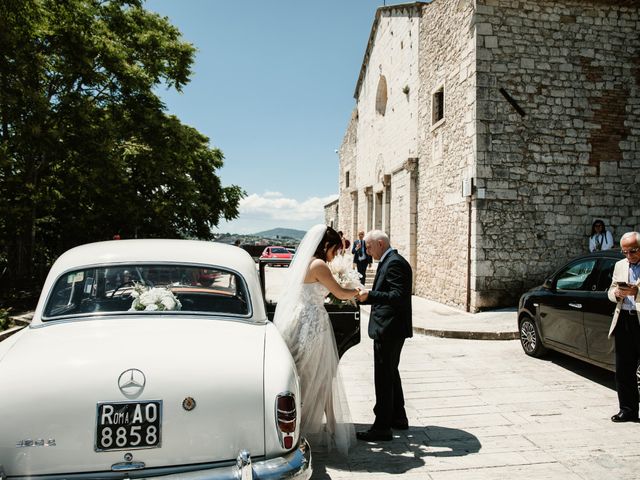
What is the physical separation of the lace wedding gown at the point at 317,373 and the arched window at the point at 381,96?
18459mm

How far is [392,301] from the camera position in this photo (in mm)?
4270

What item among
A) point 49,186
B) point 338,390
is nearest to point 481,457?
point 338,390

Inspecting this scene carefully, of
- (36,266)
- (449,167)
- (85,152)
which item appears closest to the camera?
(449,167)

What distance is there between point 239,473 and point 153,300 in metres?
1.58

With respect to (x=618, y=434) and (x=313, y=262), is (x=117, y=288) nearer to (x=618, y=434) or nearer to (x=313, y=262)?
(x=313, y=262)

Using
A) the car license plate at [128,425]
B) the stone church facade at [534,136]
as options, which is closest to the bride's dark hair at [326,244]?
the car license plate at [128,425]

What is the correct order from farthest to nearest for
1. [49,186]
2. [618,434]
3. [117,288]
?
[49,186], [618,434], [117,288]

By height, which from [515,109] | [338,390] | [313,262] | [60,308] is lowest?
[338,390]

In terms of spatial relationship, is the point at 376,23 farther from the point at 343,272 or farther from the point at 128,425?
the point at 128,425

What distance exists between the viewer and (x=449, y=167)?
44.1 feet

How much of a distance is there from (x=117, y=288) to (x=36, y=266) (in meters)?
17.0

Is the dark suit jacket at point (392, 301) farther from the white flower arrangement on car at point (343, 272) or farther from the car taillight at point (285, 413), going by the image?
the car taillight at point (285, 413)

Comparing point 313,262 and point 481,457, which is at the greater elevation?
point 313,262

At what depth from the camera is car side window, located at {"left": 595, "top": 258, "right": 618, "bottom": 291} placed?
231 inches
